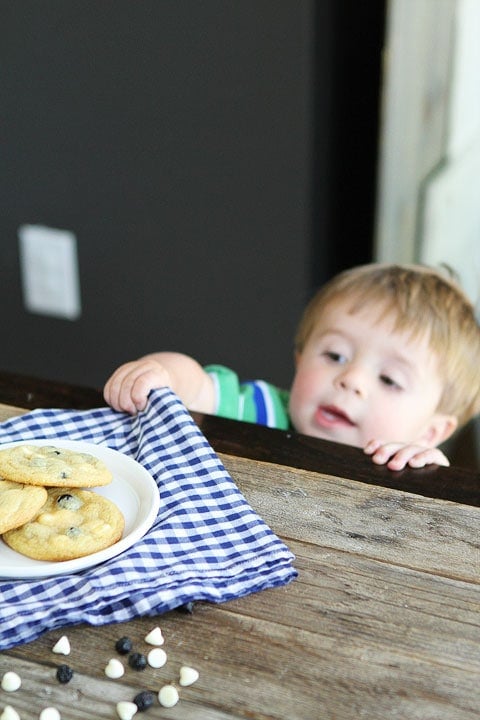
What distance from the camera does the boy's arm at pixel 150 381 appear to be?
3.89 feet

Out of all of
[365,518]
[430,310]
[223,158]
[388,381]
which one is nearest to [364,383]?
[388,381]

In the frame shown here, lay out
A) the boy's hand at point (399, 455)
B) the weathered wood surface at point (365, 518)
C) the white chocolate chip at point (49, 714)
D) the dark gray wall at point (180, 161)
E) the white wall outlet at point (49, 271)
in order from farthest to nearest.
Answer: the white wall outlet at point (49, 271)
the dark gray wall at point (180, 161)
the boy's hand at point (399, 455)
the weathered wood surface at point (365, 518)
the white chocolate chip at point (49, 714)

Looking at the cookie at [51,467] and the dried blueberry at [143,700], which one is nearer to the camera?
the dried blueberry at [143,700]

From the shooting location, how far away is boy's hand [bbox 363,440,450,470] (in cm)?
109

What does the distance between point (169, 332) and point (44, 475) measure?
175 centimetres

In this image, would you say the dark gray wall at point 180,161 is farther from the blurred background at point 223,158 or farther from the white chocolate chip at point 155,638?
the white chocolate chip at point 155,638

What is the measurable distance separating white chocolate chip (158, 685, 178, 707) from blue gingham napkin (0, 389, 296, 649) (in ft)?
0.30

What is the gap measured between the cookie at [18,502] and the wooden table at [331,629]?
109 millimetres

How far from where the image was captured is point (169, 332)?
2.65m

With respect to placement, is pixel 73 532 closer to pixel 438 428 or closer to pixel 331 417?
pixel 331 417

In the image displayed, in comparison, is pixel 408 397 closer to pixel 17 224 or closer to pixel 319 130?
pixel 319 130

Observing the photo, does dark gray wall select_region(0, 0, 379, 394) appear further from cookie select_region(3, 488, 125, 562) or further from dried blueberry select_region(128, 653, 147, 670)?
dried blueberry select_region(128, 653, 147, 670)

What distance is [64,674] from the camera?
764mm

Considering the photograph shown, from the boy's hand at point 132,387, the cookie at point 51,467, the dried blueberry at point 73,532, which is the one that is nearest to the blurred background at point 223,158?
the boy's hand at point 132,387
